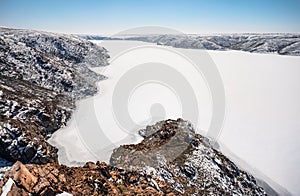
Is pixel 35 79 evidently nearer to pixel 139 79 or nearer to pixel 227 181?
pixel 139 79

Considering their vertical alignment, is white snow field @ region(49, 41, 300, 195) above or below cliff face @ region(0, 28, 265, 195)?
below

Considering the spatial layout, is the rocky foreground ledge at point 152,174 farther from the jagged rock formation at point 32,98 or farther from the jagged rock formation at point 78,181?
the jagged rock formation at point 32,98

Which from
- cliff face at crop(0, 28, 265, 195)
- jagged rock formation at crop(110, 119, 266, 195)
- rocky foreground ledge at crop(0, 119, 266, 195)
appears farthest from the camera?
jagged rock formation at crop(110, 119, 266, 195)

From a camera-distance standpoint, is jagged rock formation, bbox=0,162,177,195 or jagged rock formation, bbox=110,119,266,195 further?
jagged rock formation, bbox=110,119,266,195

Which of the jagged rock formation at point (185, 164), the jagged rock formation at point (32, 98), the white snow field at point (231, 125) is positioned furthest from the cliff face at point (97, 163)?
the white snow field at point (231, 125)

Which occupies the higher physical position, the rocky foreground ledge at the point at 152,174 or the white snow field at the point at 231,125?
the rocky foreground ledge at the point at 152,174

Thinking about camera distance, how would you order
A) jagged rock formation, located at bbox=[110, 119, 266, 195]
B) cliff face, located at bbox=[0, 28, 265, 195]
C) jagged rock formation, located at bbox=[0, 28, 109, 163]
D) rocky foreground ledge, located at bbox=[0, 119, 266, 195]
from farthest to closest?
jagged rock formation, located at bbox=[0, 28, 109, 163] → jagged rock formation, located at bbox=[110, 119, 266, 195] → cliff face, located at bbox=[0, 28, 265, 195] → rocky foreground ledge, located at bbox=[0, 119, 266, 195]

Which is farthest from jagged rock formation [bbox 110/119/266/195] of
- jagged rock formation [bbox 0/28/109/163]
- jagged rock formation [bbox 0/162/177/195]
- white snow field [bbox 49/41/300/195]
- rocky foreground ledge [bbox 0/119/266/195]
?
jagged rock formation [bbox 0/28/109/163]

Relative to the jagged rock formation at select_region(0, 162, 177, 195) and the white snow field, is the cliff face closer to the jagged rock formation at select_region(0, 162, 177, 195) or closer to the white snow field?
the jagged rock formation at select_region(0, 162, 177, 195)
